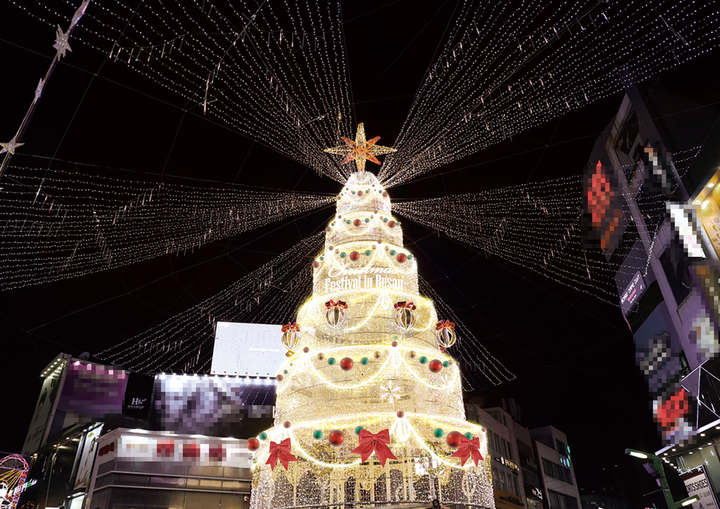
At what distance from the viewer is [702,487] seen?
1423cm

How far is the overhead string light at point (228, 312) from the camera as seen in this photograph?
17609 millimetres

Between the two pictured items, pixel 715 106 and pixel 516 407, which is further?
pixel 516 407

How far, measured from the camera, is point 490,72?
31.3ft

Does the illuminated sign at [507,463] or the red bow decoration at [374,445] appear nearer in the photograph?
the red bow decoration at [374,445]

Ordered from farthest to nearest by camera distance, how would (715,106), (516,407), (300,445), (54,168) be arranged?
(516,407) < (715,106) < (54,168) < (300,445)

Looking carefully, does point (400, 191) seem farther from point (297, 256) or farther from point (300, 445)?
point (300, 445)

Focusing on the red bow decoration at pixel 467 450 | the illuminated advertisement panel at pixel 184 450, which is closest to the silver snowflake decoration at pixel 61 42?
the red bow decoration at pixel 467 450

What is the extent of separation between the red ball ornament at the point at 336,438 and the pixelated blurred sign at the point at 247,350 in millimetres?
14602

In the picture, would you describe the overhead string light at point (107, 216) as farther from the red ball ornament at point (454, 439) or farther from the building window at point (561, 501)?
the building window at point (561, 501)

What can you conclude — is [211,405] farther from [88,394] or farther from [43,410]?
[43,410]

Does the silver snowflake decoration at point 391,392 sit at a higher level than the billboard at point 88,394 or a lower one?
lower

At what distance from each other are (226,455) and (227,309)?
749 centimetres

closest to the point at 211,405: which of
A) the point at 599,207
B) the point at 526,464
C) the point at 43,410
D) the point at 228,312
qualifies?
the point at 228,312

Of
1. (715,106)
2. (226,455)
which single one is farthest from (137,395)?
(715,106)
